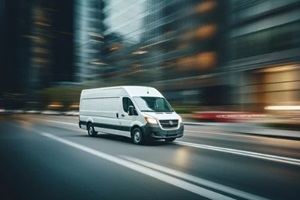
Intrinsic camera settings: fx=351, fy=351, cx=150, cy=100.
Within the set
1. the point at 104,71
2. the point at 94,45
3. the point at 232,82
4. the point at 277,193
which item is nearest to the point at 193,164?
the point at 277,193

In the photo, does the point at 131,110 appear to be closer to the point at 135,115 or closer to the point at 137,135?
the point at 135,115

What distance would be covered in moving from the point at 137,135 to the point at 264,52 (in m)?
23.5

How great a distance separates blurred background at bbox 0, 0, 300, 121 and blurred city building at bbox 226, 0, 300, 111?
93mm

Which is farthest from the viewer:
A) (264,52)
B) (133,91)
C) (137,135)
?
(264,52)

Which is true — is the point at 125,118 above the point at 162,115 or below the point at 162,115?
below

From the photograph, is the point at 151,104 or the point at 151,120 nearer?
the point at 151,120

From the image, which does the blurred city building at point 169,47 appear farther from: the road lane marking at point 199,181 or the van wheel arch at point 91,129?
the road lane marking at point 199,181

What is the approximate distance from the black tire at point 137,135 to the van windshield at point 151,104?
2.37 ft

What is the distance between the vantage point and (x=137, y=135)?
12.0 m

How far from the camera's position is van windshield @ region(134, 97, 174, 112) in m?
12.2

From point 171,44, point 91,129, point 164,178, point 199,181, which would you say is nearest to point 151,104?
point 91,129

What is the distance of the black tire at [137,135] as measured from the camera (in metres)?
11.7

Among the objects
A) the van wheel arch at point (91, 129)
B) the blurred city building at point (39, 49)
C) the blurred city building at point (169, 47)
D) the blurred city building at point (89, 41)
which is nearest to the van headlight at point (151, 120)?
the van wheel arch at point (91, 129)

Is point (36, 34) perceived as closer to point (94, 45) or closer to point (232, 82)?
point (94, 45)
